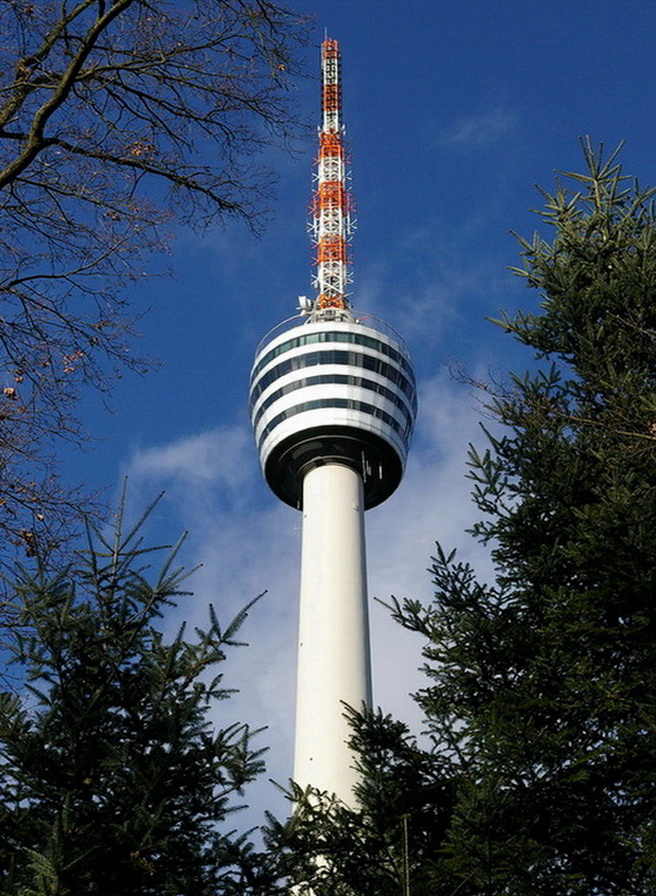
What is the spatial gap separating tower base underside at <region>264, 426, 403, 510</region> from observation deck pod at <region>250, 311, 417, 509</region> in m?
0.06

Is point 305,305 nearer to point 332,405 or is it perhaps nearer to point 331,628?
point 332,405

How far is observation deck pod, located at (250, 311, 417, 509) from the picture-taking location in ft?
210

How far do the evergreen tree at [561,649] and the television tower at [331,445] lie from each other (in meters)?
37.9

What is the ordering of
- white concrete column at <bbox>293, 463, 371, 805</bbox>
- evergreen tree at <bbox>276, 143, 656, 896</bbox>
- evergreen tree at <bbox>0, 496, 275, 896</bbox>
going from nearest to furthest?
evergreen tree at <bbox>0, 496, 275, 896</bbox> < evergreen tree at <bbox>276, 143, 656, 896</bbox> < white concrete column at <bbox>293, 463, 371, 805</bbox>

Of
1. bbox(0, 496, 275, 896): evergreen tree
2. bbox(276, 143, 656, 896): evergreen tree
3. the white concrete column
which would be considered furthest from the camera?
the white concrete column

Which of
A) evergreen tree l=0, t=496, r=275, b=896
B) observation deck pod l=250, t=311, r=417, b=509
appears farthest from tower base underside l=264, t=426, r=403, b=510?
evergreen tree l=0, t=496, r=275, b=896

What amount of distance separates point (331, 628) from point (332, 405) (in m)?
14.1

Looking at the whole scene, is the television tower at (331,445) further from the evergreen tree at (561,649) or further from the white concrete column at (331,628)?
the evergreen tree at (561,649)

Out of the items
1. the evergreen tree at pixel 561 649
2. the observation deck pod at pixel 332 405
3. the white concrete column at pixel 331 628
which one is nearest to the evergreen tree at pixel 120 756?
the evergreen tree at pixel 561 649

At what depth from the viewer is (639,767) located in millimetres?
14773

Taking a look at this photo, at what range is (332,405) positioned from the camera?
Answer: 6397 centimetres

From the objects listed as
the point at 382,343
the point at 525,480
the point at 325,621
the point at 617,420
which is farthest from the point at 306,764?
the point at 617,420

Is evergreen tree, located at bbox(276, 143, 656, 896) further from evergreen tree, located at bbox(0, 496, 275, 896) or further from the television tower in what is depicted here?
the television tower

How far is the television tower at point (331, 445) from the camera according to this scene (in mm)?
55531
